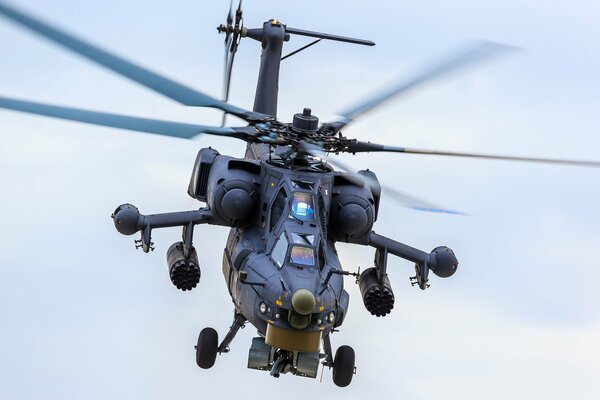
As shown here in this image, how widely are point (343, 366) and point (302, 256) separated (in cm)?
343

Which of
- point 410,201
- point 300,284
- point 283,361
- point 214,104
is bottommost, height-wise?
point 283,361

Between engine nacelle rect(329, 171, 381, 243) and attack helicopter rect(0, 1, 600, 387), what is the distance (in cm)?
3

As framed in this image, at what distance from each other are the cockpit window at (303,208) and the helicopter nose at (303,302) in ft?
7.95

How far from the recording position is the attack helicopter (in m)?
24.0

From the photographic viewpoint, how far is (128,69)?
24656 millimetres

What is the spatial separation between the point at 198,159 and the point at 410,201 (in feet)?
21.7

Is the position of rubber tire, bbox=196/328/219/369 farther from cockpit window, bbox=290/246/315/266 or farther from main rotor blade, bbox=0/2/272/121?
Result: main rotor blade, bbox=0/2/272/121

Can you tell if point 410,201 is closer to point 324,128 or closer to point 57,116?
point 324,128

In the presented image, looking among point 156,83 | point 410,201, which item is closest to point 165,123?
point 156,83

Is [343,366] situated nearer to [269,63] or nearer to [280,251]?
[280,251]

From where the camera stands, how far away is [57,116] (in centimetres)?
2223

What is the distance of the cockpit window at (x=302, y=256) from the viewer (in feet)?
80.7

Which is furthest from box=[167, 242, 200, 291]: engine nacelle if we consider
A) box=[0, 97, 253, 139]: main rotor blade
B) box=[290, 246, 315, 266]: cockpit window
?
box=[290, 246, 315, 266]: cockpit window

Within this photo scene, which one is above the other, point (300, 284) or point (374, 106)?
point (374, 106)
